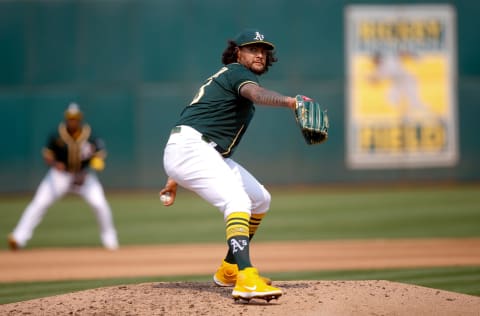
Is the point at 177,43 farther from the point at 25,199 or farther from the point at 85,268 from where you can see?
the point at 85,268

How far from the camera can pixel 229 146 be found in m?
5.63

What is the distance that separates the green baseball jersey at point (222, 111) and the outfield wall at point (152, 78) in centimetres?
1209

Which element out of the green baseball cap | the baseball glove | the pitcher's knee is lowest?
the pitcher's knee

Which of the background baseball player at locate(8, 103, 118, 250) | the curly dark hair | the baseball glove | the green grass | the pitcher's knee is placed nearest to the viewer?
the baseball glove

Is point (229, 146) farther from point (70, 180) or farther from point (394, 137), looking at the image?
point (394, 137)

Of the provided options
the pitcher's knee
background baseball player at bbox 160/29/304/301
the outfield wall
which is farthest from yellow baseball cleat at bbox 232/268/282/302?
the outfield wall

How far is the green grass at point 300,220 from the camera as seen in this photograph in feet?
26.1

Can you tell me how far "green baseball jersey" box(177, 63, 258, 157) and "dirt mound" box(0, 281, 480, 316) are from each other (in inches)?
40.6

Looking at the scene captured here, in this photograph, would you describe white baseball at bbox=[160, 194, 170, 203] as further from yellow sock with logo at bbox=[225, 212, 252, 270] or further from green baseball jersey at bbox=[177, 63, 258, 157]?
yellow sock with logo at bbox=[225, 212, 252, 270]

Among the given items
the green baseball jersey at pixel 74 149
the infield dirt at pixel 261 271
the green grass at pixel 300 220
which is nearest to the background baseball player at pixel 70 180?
the green baseball jersey at pixel 74 149

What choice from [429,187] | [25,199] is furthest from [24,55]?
[429,187]

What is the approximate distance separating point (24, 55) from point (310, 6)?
629 cm

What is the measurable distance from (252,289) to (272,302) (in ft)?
0.75

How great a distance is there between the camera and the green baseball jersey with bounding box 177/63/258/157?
5500mm
